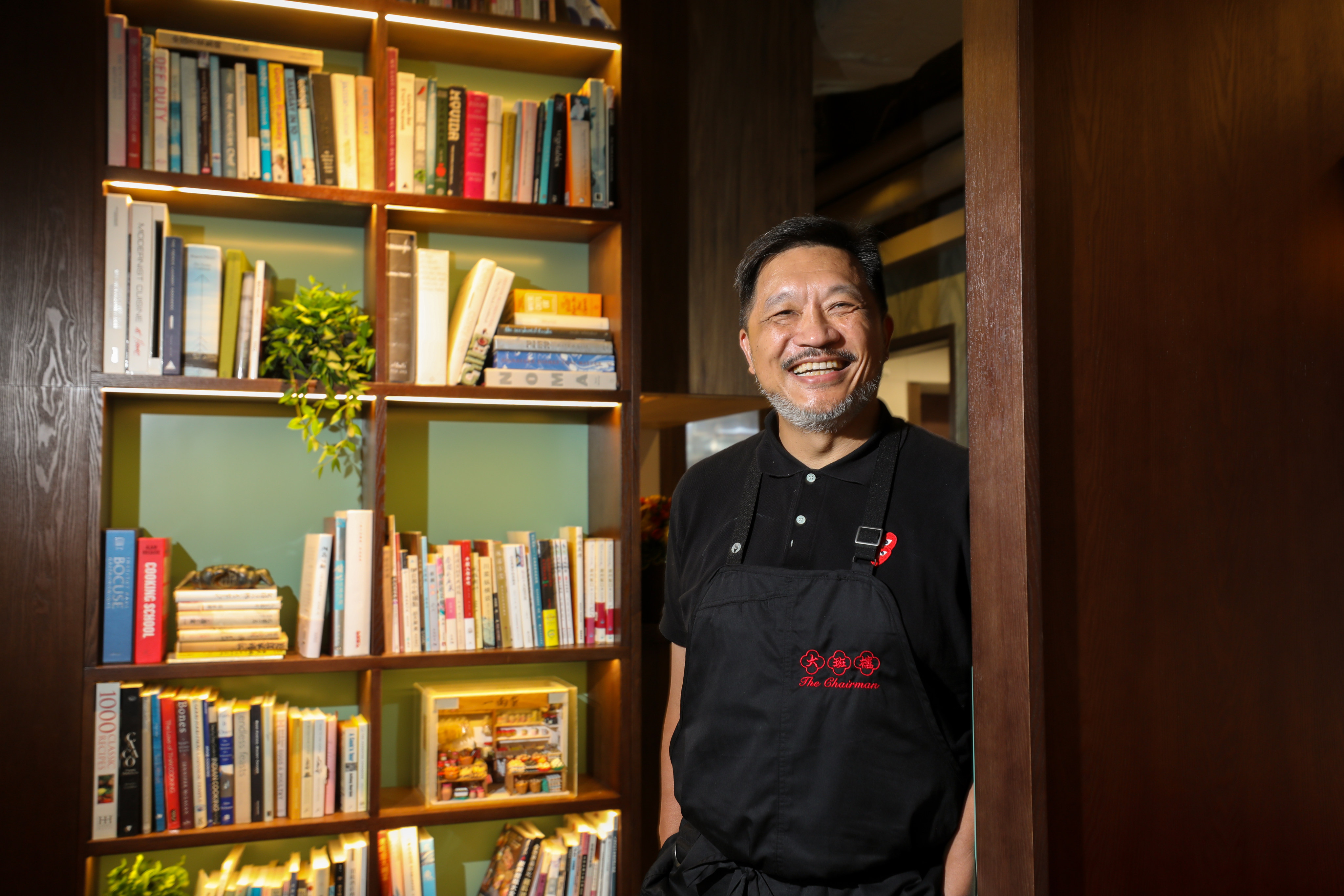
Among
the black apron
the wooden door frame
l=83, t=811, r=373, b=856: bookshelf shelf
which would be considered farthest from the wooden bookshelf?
the wooden door frame

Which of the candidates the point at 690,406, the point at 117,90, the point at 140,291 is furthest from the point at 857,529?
the point at 117,90

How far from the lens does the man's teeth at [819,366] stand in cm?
157

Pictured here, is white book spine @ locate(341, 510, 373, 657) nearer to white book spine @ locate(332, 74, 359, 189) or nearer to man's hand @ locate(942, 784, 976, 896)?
white book spine @ locate(332, 74, 359, 189)

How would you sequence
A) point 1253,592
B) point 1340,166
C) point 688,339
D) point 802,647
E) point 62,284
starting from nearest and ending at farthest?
point 1253,592
point 1340,166
point 802,647
point 62,284
point 688,339

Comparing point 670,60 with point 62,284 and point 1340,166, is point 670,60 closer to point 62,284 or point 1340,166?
point 62,284

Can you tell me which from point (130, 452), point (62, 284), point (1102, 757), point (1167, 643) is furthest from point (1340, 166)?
point (130, 452)

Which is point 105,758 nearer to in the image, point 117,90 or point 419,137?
point 117,90

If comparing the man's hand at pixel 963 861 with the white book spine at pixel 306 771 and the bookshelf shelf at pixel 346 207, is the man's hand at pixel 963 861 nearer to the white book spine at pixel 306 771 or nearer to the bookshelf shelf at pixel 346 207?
the white book spine at pixel 306 771

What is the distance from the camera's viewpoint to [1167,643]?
3.22 feet

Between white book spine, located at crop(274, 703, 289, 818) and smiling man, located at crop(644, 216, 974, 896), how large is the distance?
1020 mm

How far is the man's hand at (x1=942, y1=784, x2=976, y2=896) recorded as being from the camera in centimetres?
136

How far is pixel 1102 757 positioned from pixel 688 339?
1.87m

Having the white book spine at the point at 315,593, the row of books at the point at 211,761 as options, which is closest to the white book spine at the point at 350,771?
the row of books at the point at 211,761

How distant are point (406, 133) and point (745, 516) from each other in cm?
139
